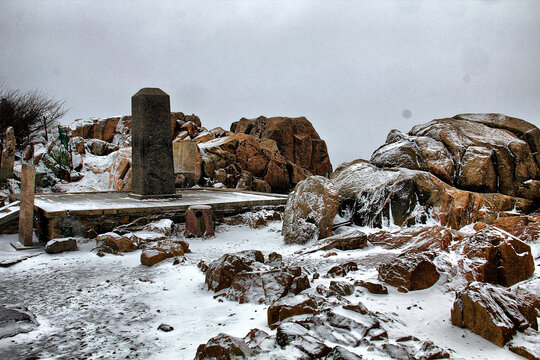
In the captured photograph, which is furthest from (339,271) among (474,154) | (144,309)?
(474,154)

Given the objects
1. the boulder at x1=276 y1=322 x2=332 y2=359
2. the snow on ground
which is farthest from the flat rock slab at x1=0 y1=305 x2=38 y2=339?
the boulder at x1=276 y1=322 x2=332 y2=359

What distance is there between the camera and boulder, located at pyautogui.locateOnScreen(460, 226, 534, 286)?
3572mm

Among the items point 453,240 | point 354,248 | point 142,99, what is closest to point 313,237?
point 354,248

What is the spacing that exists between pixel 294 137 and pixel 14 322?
2557 centimetres

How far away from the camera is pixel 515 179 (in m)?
7.30

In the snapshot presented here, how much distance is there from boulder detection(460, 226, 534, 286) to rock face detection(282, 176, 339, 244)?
2719 millimetres

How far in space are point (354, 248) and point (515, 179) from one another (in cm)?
426

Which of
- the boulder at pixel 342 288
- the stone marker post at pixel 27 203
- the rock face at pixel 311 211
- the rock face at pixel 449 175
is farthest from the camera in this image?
the rock face at pixel 449 175

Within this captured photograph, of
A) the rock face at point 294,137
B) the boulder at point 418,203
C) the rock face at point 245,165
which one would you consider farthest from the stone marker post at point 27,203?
the rock face at point 294,137

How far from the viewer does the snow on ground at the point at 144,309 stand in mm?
2455

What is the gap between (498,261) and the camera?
3635mm

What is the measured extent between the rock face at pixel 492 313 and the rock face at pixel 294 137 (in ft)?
75.9

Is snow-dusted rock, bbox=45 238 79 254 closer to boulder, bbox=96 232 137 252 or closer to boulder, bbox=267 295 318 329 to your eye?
boulder, bbox=96 232 137 252

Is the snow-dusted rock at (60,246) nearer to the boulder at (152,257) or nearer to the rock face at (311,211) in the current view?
the boulder at (152,257)
